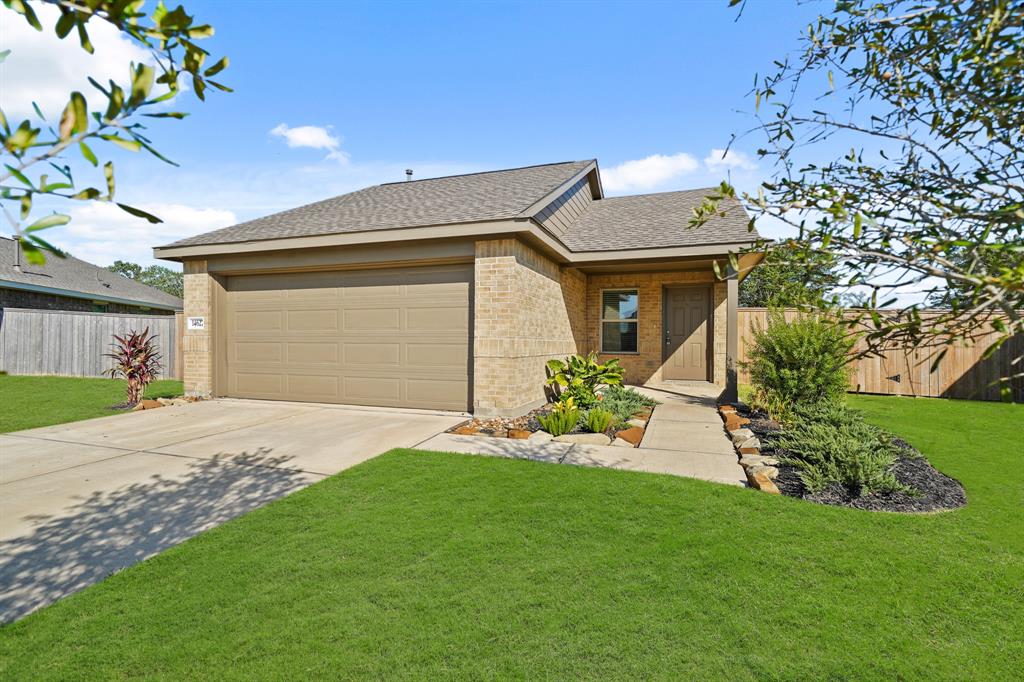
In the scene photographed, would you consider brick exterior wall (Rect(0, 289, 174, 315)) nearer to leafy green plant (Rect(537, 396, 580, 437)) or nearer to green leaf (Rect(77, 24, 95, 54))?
leafy green plant (Rect(537, 396, 580, 437))

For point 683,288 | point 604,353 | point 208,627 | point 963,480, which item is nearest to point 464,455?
point 208,627

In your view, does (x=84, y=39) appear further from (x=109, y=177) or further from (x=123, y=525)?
(x=123, y=525)

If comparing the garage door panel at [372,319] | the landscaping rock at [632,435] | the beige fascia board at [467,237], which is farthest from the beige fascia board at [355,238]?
the landscaping rock at [632,435]

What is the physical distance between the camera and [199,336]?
9312 mm

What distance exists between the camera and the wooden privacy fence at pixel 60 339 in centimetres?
1458

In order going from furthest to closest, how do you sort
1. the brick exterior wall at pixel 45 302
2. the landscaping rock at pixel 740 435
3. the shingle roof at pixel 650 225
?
the brick exterior wall at pixel 45 302 < the shingle roof at pixel 650 225 < the landscaping rock at pixel 740 435

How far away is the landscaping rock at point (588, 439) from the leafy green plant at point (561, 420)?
15 cm

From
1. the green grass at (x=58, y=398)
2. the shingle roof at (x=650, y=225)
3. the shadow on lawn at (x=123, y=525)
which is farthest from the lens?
the shingle roof at (x=650, y=225)

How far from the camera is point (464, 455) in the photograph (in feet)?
17.3

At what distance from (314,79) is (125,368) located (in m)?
6.38

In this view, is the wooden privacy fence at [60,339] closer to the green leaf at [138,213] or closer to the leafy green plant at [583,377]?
the leafy green plant at [583,377]

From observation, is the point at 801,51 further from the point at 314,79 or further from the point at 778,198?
the point at 314,79

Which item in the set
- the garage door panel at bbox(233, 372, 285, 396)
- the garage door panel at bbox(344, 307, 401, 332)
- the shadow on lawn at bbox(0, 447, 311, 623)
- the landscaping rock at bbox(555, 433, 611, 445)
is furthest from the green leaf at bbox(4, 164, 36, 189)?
the garage door panel at bbox(233, 372, 285, 396)

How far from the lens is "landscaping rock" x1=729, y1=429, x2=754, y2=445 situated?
5.84 metres
